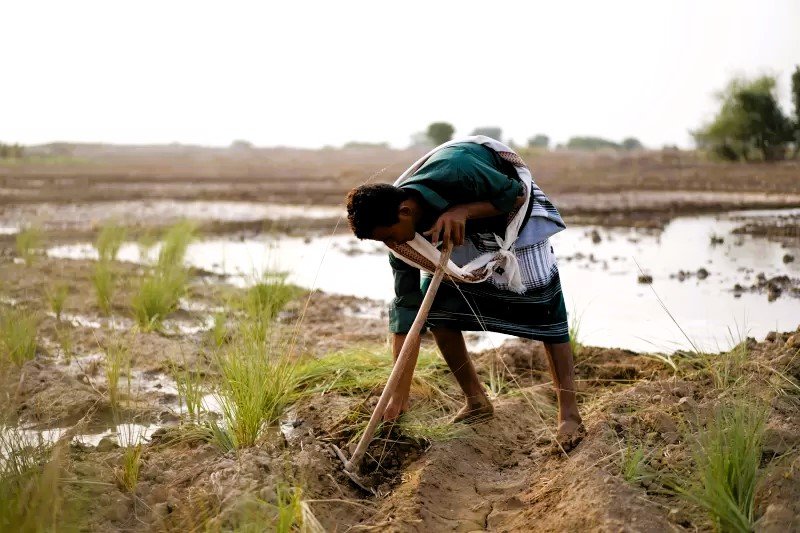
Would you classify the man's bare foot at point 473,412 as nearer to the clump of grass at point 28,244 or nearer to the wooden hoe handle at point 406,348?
the wooden hoe handle at point 406,348

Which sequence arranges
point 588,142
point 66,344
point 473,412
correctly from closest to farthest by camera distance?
1. point 473,412
2. point 66,344
3. point 588,142

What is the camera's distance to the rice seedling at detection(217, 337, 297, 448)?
3.34m

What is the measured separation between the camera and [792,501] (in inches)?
98.3

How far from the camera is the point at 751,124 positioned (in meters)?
22.4

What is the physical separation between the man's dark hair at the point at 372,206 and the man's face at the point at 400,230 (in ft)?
0.05

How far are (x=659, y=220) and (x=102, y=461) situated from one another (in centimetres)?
1019

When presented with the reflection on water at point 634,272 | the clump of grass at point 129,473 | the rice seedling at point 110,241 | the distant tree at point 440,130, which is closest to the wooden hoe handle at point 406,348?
the clump of grass at point 129,473

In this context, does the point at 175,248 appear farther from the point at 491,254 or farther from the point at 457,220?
the point at 457,220

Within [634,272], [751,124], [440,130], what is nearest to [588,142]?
[440,130]

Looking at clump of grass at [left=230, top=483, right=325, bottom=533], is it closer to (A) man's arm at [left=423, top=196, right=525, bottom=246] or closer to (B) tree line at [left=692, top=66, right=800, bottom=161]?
(A) man's arm at [left=423, top=196, right=525, bottom=246]

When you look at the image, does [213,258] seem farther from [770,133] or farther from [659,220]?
[770,133]

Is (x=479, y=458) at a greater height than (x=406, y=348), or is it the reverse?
(x=406, y=348)

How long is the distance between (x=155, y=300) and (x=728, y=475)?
4286mm

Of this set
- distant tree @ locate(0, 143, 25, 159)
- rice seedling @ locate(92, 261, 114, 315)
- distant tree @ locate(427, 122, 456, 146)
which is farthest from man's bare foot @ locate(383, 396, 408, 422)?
distant tree @ locate(427, 122, 456, 146)
